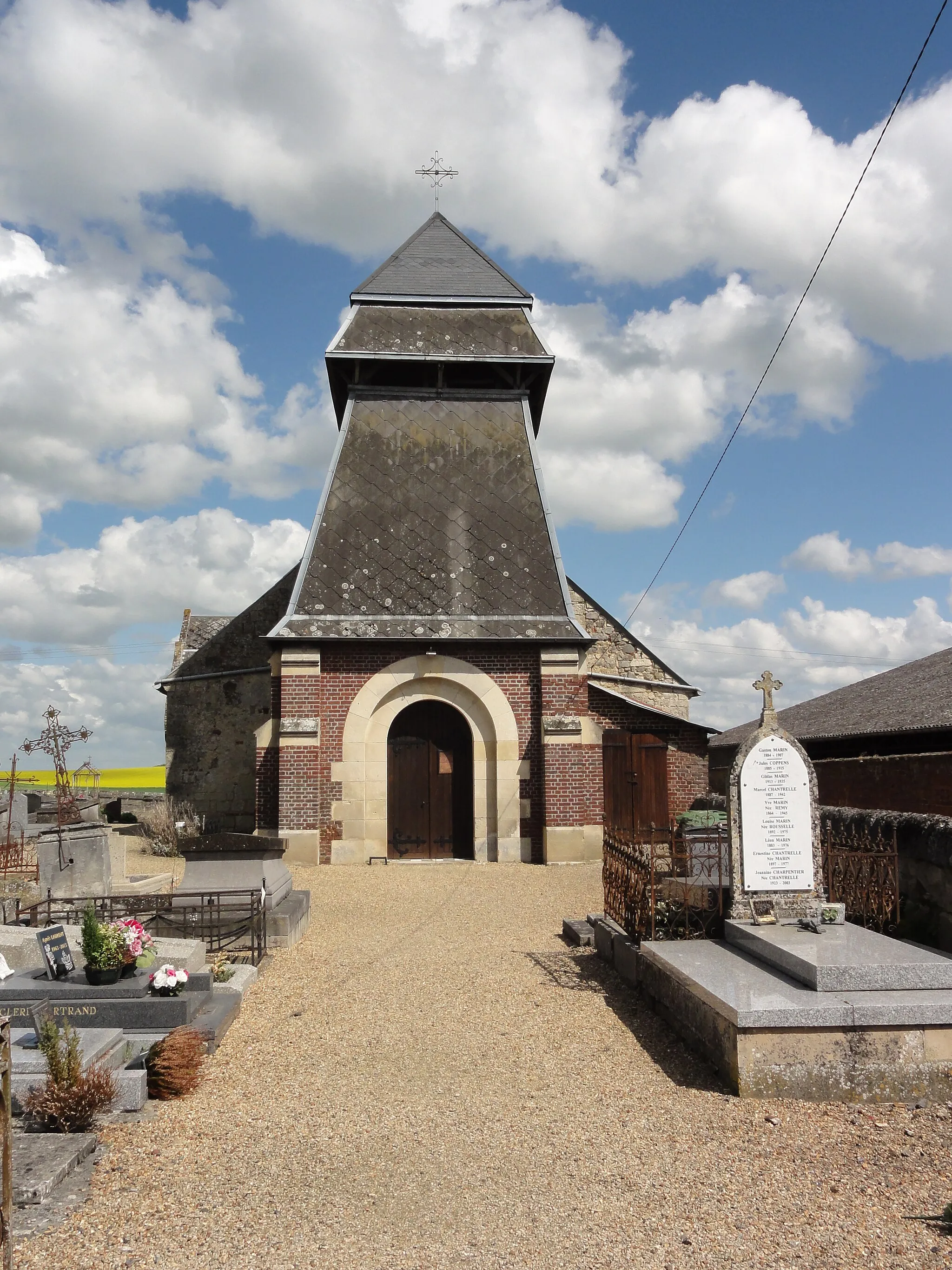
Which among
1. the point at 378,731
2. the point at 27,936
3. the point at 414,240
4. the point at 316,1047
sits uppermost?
the point at 414,240

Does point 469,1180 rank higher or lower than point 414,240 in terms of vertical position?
lower

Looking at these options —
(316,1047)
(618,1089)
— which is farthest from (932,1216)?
(316,1047)

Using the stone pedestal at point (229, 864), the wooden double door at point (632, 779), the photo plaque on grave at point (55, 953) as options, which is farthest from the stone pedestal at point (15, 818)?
the photo plaque on grave at point (55, 953)

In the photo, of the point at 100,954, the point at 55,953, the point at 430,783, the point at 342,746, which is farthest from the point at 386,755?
the point at 100,954

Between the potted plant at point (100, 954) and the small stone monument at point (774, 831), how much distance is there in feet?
15.6

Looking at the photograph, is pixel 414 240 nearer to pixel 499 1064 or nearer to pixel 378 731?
pixel 378 731

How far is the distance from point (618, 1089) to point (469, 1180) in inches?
61.1

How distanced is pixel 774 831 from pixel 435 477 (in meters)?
12.0

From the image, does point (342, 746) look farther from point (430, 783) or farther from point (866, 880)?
point (866, 880)

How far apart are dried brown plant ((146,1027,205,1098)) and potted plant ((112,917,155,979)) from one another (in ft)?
4.06

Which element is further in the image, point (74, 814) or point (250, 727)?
point (250, 727)

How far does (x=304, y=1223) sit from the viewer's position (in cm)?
418

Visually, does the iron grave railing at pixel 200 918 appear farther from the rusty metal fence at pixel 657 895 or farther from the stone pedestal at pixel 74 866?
the rusty metal fence at pixel 657 895

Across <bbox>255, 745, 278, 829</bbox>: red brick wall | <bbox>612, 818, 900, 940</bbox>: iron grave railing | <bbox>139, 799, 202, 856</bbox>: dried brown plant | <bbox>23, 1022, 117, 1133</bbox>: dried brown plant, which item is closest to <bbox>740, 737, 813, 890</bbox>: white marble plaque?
<bbox>612, 818, 900, 940</bbox>: iron grave railing
